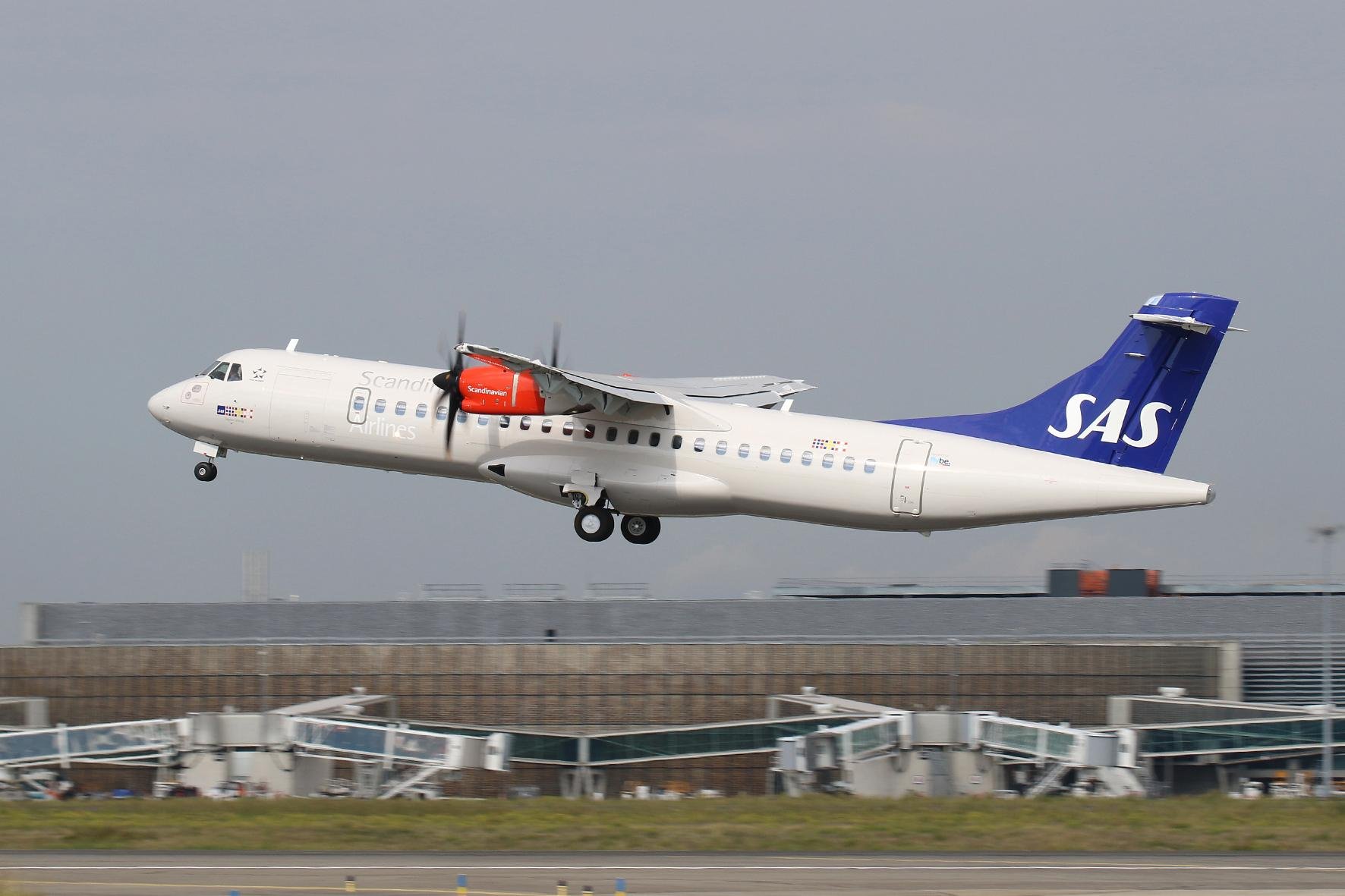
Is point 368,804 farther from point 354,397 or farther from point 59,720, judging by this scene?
point 59,720

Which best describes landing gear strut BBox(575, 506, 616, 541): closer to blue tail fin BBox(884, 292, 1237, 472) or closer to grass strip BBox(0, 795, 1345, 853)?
grass strip BBox(0, 795, 1345, 853)

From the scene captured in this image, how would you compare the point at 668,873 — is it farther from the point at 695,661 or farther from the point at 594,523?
the point at 695,661

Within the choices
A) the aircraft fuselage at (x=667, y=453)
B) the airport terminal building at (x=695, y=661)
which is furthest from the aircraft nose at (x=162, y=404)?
the airport terminal building at (x=695, y=661)

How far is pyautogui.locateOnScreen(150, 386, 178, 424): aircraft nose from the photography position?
40250 millimetres

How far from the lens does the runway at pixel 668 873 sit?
71.4 ft

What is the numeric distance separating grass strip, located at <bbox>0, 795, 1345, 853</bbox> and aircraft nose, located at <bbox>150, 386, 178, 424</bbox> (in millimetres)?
10110

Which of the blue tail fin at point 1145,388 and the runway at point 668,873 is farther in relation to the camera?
the blue tail fin at point 1145,388

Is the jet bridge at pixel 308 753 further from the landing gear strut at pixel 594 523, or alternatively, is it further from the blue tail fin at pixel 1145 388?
the blue tail fin at pixel 1145 388

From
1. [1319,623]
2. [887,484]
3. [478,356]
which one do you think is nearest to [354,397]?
[478,356]

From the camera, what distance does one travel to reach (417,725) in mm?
42500

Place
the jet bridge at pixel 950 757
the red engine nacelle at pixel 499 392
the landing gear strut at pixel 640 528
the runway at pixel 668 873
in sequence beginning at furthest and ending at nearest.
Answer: the jet bridge at pixel 950 757, the landing gear strut at pixel 640 528, the red engine nacelle at pixel 499 392, the runway at pixel 668 873

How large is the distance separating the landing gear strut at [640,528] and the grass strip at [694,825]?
6.98 metres

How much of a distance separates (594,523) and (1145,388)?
12.6m

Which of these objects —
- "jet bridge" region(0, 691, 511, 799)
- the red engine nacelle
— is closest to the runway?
the red engine nacelle
